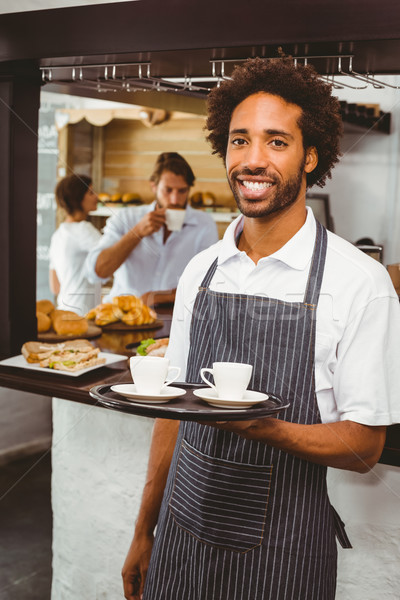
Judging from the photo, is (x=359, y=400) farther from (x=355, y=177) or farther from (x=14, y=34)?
(x=355, y=177)

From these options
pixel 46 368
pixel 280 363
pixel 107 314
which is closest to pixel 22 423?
pixel 107 314

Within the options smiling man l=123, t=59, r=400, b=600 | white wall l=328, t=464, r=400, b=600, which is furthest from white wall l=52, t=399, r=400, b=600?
smiling man l=123, t=59, r=400, b=600

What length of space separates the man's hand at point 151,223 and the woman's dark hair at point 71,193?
2.12ft

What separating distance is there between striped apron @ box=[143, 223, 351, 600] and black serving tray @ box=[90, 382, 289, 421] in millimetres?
124

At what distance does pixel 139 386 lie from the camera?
3.32ft

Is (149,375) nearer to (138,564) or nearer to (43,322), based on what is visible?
(138,564)

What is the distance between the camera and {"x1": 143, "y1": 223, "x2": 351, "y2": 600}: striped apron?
1132 mm

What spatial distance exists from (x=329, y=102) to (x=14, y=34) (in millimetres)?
1135

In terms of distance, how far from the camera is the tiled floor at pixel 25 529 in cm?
255

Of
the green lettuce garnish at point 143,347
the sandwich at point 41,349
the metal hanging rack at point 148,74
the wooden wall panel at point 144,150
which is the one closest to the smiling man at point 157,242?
the metal hanging rack at point 148,74

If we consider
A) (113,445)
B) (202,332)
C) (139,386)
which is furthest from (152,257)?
(139,386)

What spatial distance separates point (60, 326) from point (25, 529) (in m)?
1.04

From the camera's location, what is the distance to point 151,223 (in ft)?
9.80

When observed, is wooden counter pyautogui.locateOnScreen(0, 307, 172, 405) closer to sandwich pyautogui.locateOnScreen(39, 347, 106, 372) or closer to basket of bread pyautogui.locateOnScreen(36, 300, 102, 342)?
sandwich pyautogui.locateOnScreen(39, 347, 106, 372)
